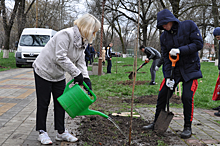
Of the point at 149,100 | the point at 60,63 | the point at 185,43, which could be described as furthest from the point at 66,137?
the point at 149,100

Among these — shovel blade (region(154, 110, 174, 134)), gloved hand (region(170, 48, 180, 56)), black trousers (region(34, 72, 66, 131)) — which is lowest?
shovel blade (region(154, 110, 174, 134))

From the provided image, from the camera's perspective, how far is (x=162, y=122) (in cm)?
341

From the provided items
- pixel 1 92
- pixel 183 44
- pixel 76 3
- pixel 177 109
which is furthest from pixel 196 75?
Answer: pixel 76 3

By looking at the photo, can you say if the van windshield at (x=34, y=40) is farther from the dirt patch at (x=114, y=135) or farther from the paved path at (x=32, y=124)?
the dirt patch at (x=114, y=135)

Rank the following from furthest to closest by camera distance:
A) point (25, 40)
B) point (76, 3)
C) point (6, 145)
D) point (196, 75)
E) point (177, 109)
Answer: point (76, 3) → point (25, 40) → point (177, 109) → point (196, 75) → point (6, 145)

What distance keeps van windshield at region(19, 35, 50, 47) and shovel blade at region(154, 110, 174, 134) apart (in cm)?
1242

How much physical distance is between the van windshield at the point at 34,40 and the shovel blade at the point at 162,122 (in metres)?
12.4

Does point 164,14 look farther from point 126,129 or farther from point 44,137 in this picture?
point 44,137

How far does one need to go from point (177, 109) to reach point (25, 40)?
12.2 meters

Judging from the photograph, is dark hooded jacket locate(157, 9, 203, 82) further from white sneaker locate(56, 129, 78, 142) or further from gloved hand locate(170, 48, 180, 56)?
white sneaker locate(56, 129, 78, 142)

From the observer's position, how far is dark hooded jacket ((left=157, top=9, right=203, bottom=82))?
→ 3221mm

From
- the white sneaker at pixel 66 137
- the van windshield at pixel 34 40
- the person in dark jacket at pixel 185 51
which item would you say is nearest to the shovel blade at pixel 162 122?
the person in dark jacket at pixel 185 51

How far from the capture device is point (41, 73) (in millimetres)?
2871

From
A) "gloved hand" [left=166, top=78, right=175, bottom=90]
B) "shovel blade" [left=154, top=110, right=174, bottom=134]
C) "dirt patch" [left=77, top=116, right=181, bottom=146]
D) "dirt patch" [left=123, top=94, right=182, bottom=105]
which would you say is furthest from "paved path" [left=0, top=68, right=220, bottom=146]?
"dirt patch" [left=123, top=94, right=182, bottom=105]
